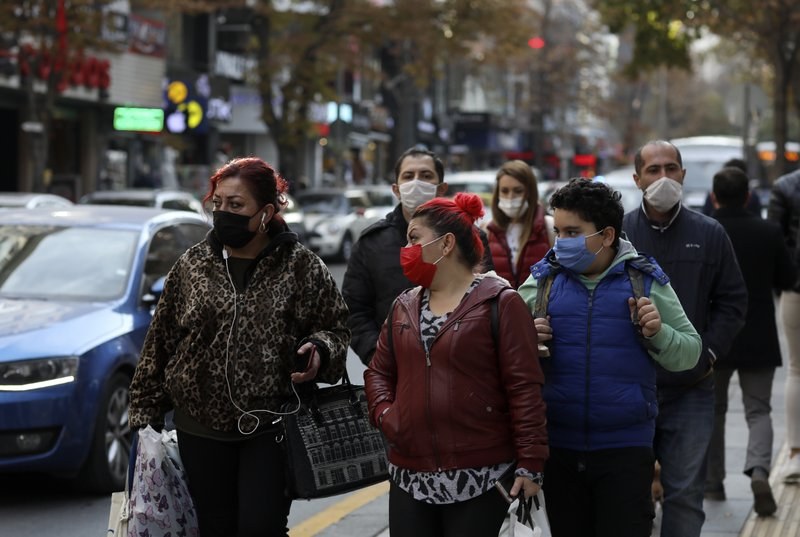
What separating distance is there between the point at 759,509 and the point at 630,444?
2.99m

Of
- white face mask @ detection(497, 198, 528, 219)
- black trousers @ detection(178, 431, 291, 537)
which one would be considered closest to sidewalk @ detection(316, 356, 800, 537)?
white face mask @ detection(497, 198, 528, 219)

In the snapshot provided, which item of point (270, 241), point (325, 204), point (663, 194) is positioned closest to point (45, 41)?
point (325, 204)

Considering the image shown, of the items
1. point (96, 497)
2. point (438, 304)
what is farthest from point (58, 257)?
point (438, 304)

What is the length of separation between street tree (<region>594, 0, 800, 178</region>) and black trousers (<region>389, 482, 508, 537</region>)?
22.6 meters

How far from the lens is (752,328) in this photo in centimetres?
775

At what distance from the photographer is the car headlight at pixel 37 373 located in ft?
24.3

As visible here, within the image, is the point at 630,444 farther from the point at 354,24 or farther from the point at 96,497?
the point at 354,24

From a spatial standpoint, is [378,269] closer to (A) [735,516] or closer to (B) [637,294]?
(B) [637,294]

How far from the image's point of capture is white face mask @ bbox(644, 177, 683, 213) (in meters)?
5.77

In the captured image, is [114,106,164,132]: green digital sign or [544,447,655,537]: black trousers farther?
[114,106,164,132]: green digital sign

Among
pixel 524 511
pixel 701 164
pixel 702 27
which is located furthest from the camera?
pixel 701 164

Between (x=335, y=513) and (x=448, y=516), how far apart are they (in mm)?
3489

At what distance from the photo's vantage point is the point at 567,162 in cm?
8931

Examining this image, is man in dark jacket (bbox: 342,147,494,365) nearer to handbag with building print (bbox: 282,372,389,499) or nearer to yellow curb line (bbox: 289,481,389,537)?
handbag with building print (bbox: 282,372,389,499)
